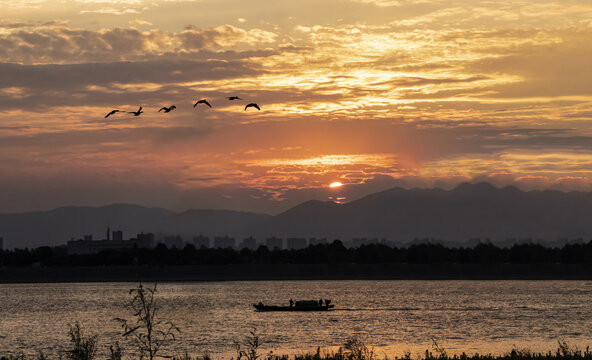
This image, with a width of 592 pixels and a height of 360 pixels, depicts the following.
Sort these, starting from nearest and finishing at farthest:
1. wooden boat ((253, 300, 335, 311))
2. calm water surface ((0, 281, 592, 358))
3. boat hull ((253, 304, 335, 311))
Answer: calm water surface ((0, 281, 592, 358))
boat hull ((253, 304, 335, 311))
wooden boat ((253, 300, 335, 311))

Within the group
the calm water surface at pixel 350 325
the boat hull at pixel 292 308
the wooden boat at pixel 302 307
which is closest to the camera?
the calm water surface at pixel 350 325

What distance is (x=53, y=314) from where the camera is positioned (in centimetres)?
13425

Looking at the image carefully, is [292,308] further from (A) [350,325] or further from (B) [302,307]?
(A) [350,325]

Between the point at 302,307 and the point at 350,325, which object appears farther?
the point at 302,307

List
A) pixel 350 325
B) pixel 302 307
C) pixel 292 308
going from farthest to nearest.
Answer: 1. pixel 292 308
2. pixel 302 307
3. pixel 350 325

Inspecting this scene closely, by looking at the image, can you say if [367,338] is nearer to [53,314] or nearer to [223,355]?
[223,355]

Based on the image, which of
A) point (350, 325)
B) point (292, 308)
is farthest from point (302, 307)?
point (350, 325)

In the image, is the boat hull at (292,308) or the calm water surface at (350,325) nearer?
the calm water surface at (350,325)

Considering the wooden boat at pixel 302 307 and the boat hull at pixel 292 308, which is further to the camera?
the wooden boat at pixel 302 307

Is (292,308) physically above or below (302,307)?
below

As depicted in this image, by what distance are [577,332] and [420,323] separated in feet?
73.7

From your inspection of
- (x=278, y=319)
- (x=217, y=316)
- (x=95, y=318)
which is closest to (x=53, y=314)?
(x=95, y=318)

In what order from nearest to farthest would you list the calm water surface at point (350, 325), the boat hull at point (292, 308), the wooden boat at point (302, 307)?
the calm water surface at point (350, 325) → the boat hull at point (292, 308) → the wooden boat at point (302, 307)

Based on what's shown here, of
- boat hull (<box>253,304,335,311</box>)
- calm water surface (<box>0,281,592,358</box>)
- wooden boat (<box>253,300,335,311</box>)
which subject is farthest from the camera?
wooden boat (<box>253,300,335,311</box>)
